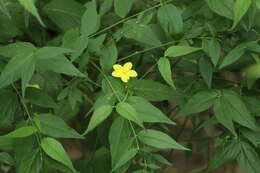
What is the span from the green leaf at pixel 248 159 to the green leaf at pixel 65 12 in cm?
71

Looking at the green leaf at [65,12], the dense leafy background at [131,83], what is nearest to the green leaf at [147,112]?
the dense leafy background at [131,83]

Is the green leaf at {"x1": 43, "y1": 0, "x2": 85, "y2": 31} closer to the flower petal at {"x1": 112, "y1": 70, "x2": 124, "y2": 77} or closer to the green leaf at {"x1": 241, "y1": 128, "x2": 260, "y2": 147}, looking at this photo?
the flower petal at {"x1": 112, "y1": 70, "x2": 124, "y2": 77}

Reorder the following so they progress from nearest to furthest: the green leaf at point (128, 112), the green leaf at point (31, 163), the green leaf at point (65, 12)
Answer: the green leaf at point (128, 112), the green leaf at point (31, 163), the green leaf at point (65, 12)

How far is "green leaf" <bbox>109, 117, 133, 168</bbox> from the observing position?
122cm

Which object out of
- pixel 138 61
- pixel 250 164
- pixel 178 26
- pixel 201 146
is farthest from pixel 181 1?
pixel 250 164

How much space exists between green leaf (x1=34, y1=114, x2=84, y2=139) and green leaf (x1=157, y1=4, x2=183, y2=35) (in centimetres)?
43

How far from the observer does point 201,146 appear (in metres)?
1.96

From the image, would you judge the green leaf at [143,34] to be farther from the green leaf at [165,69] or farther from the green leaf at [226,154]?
the green leaf at [226,154]

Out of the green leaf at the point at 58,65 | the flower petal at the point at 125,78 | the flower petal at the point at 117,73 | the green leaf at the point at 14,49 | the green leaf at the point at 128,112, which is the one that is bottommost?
the flower petal at the point at 125,78

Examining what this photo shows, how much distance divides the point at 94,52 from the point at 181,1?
21.8 inches

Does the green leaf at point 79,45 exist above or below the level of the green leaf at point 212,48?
above

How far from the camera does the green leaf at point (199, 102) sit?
140 cm

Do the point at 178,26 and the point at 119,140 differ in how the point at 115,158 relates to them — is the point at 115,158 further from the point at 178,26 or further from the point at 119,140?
the point at 178,26

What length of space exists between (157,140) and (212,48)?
372 mm
